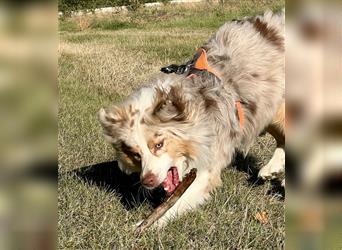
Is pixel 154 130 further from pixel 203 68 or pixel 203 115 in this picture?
pixel 203 68

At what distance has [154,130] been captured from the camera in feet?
13.8

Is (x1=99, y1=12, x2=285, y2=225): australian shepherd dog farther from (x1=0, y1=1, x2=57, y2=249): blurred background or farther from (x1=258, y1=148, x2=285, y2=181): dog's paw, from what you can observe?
(x1=0, y1=1, x2=57, y2=249): blurred background

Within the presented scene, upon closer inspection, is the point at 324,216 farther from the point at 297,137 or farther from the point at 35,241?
the point at 35,241

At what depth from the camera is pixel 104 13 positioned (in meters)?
29.4

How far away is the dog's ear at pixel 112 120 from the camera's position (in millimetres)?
4254

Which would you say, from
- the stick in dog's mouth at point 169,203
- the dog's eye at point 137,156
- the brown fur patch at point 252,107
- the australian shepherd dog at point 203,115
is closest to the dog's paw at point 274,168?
the australian shepherd dog at point 203,115

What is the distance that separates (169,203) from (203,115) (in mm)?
749

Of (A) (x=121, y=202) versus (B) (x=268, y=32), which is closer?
(A) (x=121, y=202)

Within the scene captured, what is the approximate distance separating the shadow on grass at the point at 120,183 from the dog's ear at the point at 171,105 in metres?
0.71

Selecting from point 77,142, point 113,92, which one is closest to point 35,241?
point 77,142

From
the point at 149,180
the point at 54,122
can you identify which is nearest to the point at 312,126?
the point at 54,122

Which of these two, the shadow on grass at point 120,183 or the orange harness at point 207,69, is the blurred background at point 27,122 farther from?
the orange harness at point 207,69

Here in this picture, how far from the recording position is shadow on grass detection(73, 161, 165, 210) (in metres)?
4.41

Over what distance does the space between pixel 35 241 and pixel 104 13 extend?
95.9ft
